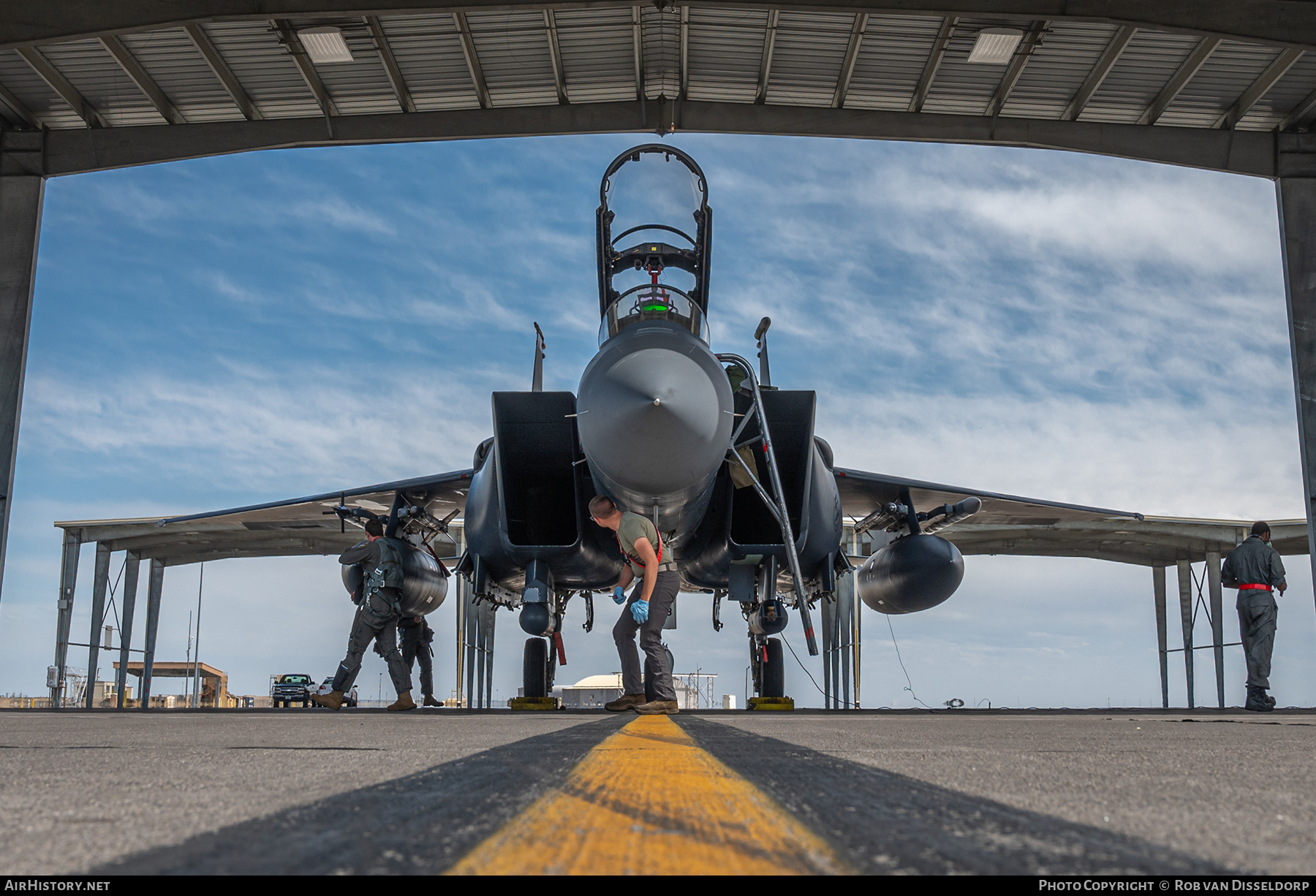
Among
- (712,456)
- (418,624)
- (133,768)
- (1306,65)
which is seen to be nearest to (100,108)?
(418,624)

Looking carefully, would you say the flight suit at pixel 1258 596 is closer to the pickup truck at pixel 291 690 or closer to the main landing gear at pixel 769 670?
the main landing gear at pixel 769 670

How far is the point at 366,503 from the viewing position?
14.4 meters

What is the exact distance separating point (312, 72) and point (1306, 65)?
1078 cm

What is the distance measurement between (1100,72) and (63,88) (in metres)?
11.3

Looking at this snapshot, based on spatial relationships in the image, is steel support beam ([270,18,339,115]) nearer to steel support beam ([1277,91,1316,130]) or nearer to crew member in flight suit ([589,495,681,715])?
crew member in flight suit ([589,495,681,715])

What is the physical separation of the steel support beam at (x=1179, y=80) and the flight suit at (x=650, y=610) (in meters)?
7.98

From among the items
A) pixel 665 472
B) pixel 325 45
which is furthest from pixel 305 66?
pixel 665 472

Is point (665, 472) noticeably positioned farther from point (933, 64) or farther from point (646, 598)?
point (933, 64)

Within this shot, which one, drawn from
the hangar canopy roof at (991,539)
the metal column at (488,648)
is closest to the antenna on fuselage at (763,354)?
the hangar canopy roof at (991,539)

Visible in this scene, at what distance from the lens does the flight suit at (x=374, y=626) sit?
28.6ft

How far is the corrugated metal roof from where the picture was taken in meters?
10.1

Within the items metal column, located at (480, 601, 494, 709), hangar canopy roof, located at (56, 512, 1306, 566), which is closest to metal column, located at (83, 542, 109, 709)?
hangar canopy roof, located at (56, 512, 1306, 566)

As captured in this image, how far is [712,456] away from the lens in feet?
20.4

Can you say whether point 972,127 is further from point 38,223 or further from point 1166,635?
point 1166,635
